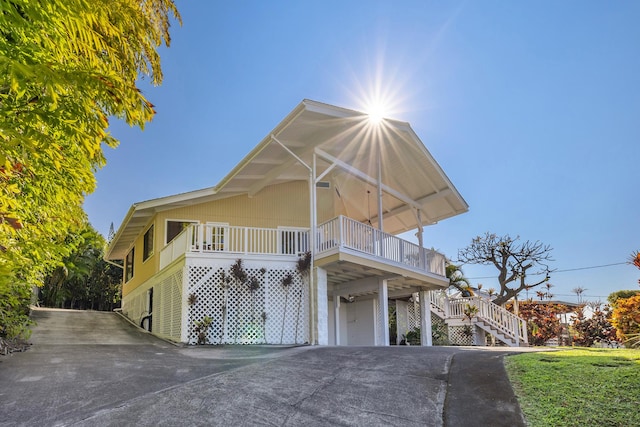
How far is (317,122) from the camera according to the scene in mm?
12109

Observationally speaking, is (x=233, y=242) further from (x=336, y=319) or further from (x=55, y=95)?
(x=55, y=95)

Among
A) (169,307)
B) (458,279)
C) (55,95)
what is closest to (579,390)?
(55,95)

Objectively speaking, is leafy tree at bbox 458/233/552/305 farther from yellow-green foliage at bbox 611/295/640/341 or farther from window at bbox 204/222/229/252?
window at bbox 204/222/229/252

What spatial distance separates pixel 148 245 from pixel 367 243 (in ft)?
28.8

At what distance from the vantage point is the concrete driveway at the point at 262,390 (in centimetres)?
491

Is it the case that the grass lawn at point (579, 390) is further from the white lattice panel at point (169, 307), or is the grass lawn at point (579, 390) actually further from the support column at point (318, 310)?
the white lattice panel at point (169, 307)

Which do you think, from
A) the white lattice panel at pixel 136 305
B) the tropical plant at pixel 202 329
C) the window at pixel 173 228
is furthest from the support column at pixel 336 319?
the white lattice panel at pixel 136 305

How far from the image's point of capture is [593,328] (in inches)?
681

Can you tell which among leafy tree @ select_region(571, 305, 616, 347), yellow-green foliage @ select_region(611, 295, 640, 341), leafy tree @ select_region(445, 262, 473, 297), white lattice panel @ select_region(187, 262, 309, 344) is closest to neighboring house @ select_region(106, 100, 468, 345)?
white lattice panel @ select_region(187, 262, 309, 344)

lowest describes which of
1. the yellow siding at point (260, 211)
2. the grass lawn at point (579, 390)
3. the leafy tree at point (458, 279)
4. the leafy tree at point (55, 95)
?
the grass lawn at point (579, 390)

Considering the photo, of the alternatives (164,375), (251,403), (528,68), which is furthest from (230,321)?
(528,68)

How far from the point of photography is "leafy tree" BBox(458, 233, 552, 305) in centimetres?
1991

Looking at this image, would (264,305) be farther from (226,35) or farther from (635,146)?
(635,146)

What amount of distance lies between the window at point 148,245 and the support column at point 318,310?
23.2ft
